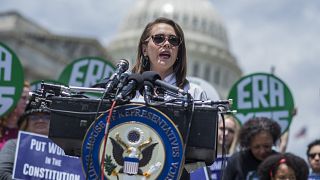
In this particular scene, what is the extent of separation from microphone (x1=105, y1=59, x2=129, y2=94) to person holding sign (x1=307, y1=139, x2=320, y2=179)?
122 inches

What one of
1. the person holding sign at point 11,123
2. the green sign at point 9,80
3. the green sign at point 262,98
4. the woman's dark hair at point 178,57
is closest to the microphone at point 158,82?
the woman's dark hair at point 178,57

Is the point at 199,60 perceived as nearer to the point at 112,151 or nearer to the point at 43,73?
the point at 43,73

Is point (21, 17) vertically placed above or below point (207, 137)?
above

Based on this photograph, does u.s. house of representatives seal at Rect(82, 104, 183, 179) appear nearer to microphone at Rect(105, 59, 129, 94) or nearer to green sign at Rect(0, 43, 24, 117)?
microphone at Rect(105, 59, 129, 94)

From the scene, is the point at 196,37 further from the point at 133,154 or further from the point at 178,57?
the point at 133,154

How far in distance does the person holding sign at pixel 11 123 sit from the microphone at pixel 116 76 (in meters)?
2.96

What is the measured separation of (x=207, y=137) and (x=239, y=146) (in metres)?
3.01

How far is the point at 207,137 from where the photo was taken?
9.38 ft

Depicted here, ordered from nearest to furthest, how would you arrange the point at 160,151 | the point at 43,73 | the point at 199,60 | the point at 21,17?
the point at 160,151, the point at 43,73, the point at 21,17, the point at 199,60

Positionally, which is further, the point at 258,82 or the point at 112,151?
the point at 258,82

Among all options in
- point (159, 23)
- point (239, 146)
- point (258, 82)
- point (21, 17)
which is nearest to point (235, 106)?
point (258, 82)

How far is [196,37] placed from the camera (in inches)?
3137

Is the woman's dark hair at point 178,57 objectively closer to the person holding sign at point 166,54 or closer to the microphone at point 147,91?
the person holding sign at point 166,54

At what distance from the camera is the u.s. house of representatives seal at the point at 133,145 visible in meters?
2.81
